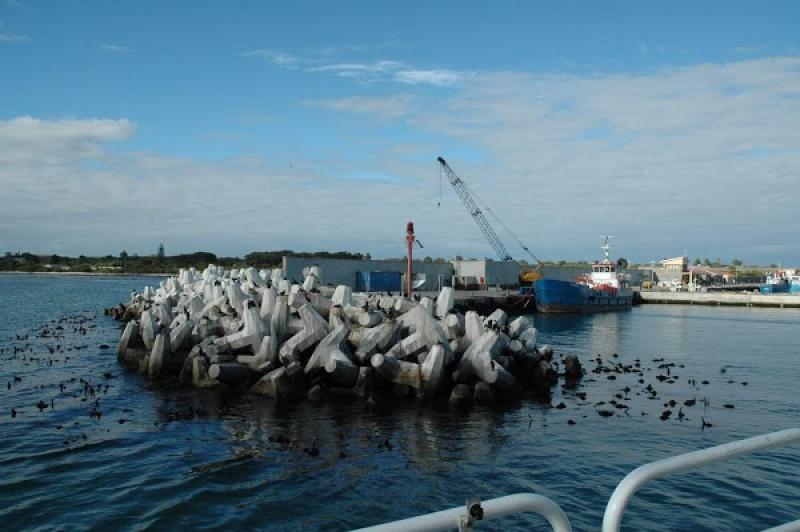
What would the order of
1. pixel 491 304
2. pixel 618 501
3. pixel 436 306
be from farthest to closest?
pixel 491 304
pixel 436 306
pixel 618 501

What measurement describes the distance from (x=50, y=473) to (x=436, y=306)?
631 inches

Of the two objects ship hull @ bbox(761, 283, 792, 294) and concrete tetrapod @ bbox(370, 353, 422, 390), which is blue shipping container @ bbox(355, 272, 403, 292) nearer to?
concrete tetrapod @ bbox(370, 353, 422, 390)

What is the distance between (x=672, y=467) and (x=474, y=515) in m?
1.06

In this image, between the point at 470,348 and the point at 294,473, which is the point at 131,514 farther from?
the point at 470,348

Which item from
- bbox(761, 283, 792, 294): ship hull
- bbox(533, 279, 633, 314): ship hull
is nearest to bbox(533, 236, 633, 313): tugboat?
bbox(533, 279, 633, 314): ship hull

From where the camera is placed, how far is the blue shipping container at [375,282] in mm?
62219

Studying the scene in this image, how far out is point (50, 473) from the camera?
12.8 meters

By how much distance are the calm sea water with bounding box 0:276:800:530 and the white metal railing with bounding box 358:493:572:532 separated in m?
8.12

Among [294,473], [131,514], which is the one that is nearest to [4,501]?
[131,514]

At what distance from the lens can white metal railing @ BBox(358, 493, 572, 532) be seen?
8.54ft

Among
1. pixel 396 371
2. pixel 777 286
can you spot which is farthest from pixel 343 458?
pixel 777 286

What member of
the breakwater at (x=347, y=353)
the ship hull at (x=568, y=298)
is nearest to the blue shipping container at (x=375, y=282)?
the ship hull at (x=568, y=298)

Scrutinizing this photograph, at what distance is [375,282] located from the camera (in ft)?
205

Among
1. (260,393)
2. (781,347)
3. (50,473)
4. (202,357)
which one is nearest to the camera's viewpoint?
(50,473)
